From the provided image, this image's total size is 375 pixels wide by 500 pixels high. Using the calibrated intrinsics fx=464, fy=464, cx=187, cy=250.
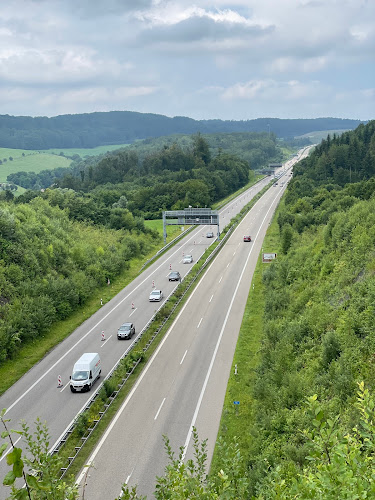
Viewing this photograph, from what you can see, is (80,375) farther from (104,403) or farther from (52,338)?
(52,338)

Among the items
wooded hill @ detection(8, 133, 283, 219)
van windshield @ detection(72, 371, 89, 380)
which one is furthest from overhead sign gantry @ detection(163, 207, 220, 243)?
van windshield @ detection(72, 371, 89, 380)

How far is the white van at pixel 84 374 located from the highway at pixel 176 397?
321 cm

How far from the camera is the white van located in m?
31.6

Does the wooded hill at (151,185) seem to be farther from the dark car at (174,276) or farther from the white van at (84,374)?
the white van at (84,374)

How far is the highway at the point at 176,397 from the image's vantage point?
23.4 metres

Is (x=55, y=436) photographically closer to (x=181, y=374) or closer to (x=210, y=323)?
(x=181, y=374)

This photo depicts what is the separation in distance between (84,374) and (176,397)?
667cm

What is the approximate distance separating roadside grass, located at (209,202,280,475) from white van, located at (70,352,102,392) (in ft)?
31.2

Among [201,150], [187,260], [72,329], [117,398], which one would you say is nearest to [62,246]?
[72,329]

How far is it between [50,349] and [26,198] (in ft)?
167

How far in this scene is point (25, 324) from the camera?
40.4 metres

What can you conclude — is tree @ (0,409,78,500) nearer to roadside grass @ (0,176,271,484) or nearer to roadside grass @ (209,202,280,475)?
roadside grass @ (209,202,280,475)

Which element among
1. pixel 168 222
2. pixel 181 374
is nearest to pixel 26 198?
pixel 168 222

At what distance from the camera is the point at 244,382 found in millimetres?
31953
